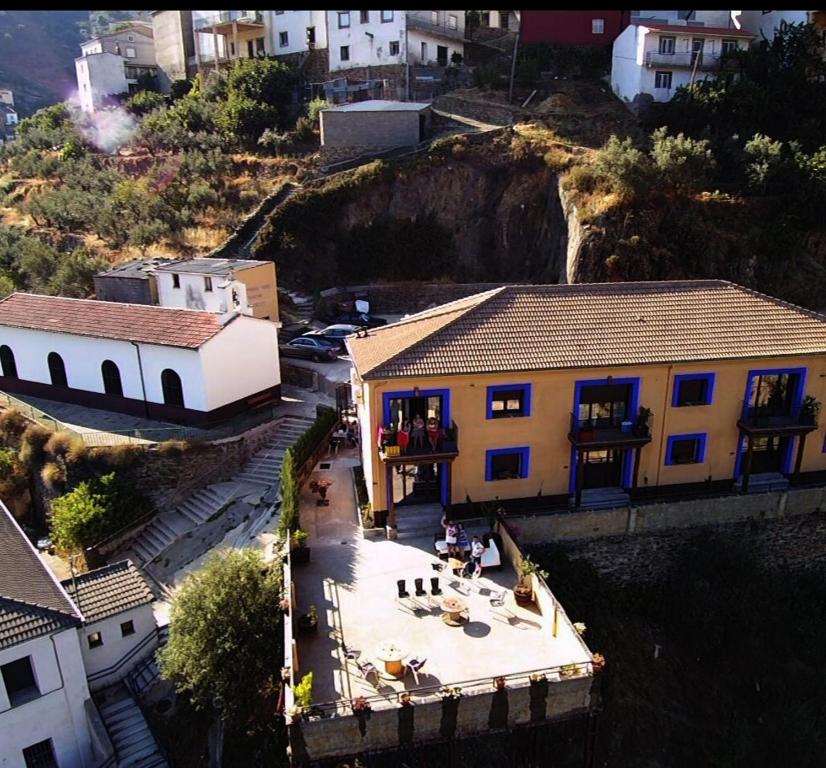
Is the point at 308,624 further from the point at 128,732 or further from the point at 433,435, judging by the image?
the point at 128,732

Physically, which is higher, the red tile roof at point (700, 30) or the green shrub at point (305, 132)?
the red tile roof at point (700, 30)

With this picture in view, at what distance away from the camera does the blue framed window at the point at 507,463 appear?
68.6 feet

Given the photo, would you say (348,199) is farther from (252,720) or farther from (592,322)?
(252,720)

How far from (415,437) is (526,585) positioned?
4974 millimetres

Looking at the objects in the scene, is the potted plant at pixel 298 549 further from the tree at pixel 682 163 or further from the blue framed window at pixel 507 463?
the tree at pixel 682 163

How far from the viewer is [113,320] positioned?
2930 centimetres

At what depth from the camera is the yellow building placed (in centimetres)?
2025

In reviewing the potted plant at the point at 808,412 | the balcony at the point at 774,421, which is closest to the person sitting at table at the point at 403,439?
the balcony at the point at 774,421

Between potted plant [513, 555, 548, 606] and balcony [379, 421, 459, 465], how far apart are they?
3.68 m

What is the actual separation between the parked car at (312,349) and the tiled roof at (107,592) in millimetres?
14963

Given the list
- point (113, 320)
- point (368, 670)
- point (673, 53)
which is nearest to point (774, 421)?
point (368, 670)

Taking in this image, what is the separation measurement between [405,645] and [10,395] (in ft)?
77.2

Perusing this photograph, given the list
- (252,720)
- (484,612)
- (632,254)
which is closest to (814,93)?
(632,254)

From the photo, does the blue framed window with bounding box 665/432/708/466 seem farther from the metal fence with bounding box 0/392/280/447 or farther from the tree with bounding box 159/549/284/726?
the metal fence with bounding box 0/392/280/447
